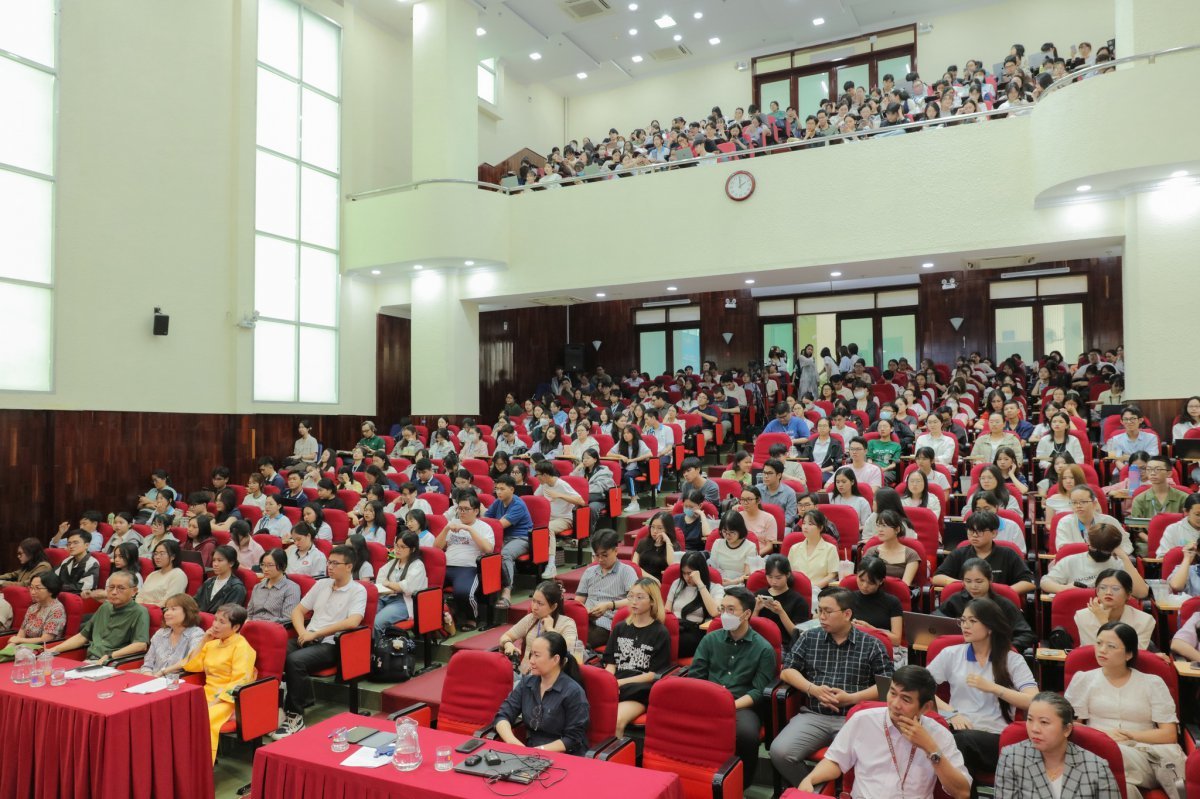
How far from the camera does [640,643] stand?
4.36m

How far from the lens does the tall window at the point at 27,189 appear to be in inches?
327

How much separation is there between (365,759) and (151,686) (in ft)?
5.48

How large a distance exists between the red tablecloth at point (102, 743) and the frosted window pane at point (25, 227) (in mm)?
5896

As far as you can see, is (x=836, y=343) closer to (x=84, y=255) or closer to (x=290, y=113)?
(x=290, y=113)

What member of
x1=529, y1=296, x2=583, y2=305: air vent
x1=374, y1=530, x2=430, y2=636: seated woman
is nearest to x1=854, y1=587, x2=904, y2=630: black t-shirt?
x1=374, y1=530, x2=430, y2=636: seated woman

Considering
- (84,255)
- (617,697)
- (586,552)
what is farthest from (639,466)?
(84,255)

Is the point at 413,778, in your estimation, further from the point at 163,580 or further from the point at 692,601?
the point at 163,580

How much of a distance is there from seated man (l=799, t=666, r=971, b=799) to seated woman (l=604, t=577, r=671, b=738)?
48.3 inches

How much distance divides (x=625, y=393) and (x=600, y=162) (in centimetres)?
412

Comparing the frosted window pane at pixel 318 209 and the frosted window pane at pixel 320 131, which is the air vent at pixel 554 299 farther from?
the frosted window pane at pixel 320 131

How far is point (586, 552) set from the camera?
309 inches

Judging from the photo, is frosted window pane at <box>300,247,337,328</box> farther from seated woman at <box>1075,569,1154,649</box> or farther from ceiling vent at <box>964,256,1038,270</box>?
seated woman at <box>1075,569,1154,649</box>

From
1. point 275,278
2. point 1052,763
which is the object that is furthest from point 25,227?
point 1052,763

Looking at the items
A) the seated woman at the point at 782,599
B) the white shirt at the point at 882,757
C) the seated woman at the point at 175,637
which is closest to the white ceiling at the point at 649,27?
the seated woman at the point at 175,637
